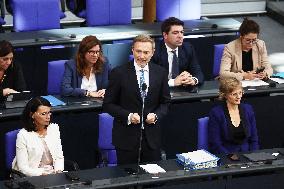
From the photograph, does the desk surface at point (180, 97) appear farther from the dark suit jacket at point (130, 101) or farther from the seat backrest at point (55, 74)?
the dark suit jacket at point (130, 101)

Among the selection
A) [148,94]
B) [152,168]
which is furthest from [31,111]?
[152,168]

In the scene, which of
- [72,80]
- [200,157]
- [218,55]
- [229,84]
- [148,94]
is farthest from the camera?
[218,55]

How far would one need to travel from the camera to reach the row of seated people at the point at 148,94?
20.6 ft

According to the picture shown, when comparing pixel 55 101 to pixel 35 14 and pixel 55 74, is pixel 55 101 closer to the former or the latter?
pixel 55 74

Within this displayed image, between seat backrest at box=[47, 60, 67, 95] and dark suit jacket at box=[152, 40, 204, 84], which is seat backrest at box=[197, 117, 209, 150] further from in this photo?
seat backrest at box=[47, 60, 67, 95]

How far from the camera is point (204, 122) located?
6625mm

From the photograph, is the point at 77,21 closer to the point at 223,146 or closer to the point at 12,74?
the point at 12,74

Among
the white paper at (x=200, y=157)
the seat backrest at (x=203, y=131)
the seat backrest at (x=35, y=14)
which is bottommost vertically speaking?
the white paper at (x=200, y=157)

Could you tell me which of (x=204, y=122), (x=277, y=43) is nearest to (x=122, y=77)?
(x=204, y=122)

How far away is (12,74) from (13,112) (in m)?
0.63

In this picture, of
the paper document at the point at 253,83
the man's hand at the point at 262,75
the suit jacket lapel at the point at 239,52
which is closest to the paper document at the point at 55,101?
the paper document at the point at 253,83

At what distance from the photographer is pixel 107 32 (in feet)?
30.5

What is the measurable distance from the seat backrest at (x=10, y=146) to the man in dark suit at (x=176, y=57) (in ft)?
5.87

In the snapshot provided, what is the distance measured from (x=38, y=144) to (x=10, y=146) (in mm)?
207
